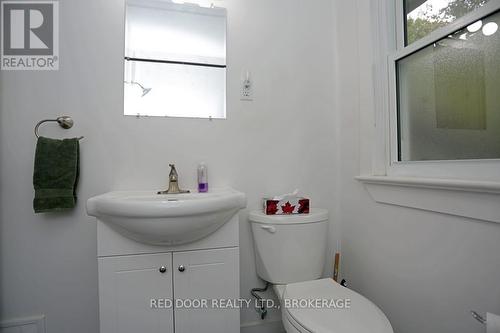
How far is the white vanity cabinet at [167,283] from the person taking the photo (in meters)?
0.86

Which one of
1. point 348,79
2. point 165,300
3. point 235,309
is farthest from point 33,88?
point 348,79

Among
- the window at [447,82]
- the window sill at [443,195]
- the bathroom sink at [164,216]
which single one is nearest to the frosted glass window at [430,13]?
the window at [447,82]

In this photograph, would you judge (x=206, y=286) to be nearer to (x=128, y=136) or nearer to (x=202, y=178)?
(x=202, y=178)

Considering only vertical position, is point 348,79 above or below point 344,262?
above

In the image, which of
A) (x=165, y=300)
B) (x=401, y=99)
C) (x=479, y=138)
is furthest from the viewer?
(x=401, y=99)

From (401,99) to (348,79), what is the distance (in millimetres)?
342

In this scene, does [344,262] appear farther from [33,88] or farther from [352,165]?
[33,88]

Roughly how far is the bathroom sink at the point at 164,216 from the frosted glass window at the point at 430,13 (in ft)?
3.36

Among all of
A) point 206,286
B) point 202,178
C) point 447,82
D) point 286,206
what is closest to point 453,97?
point 447,82

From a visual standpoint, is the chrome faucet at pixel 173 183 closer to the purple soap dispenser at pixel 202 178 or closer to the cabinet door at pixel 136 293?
the purple soap dispenser at pixel 202 178

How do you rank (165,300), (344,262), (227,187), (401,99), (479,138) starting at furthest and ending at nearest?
(344,262), (227,187), (401,99), (165,300), (479,138)

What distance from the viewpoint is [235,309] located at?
96 centimetres

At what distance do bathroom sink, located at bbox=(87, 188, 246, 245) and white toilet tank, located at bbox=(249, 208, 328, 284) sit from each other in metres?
0.28

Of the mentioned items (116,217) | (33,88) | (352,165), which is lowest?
(116,217)
